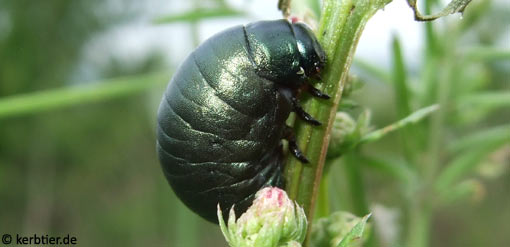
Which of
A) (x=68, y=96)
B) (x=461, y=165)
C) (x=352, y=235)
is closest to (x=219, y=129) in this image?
(x=352, y=235)

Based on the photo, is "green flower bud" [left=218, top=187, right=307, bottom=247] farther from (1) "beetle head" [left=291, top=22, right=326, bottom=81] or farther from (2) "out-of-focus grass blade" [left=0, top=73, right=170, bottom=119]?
(2) "out-of-focus grass blade" [left=0, top=73, right=170, bottom=119]

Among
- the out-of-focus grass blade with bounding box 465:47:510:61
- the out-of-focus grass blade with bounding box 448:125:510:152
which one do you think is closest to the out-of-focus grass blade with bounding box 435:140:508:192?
the out-of-focus grass blade with bounding box 448:125:510:152

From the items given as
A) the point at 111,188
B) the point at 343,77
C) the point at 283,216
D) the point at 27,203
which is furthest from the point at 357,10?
the point at 111,188

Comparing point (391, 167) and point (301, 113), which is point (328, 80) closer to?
point (301, 113)

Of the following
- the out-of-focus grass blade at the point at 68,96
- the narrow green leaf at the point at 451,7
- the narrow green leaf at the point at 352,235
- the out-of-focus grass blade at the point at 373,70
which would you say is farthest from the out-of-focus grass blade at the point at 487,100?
the out-of-focus grass blade at the point at 68,96

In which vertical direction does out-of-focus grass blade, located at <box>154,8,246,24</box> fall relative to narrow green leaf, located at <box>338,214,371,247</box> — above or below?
above

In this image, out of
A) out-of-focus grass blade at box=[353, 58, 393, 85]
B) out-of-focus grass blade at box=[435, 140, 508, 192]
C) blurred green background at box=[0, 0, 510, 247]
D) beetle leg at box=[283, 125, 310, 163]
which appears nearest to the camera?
beetle leg at box=[283, 125, 310, 163]

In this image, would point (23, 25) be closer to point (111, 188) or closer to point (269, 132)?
point (111, 188)
